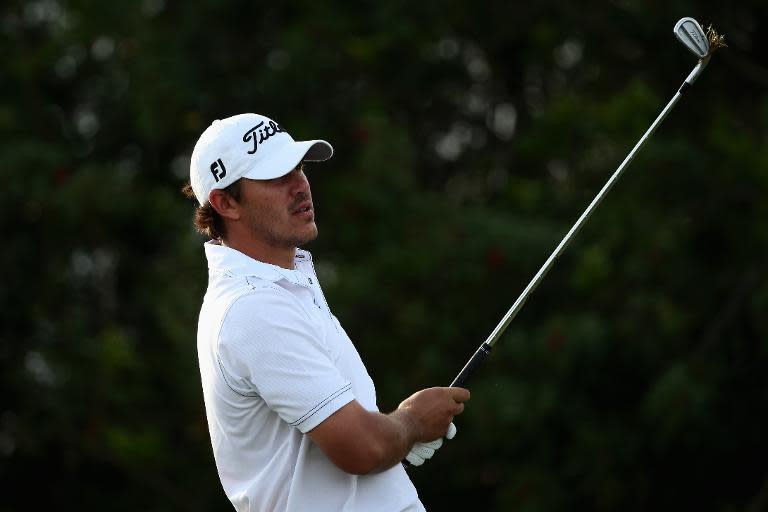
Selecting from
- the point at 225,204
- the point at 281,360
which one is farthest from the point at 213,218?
the point at 281,360

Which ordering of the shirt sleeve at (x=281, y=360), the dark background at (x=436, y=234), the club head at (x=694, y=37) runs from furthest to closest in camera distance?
the dark background at (x=436, y=234) → the club head at (x=694, y=37) → the shirt sleeve at (x=281, y=360)

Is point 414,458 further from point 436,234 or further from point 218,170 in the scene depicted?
point 436,234

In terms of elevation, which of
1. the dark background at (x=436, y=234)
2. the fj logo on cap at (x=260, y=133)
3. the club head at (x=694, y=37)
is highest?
the club head at (x=694, y=37)

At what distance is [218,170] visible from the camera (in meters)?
2.63

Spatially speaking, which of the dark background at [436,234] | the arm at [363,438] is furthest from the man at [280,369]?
the dark background at [436,234]

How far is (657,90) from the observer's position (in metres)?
7.38

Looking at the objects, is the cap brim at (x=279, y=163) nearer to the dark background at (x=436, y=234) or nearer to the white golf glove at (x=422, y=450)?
the white golf glove at (x=422, y=450)

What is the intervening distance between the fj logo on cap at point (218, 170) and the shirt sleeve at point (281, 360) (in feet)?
0.93

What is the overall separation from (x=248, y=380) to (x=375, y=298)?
4.72m

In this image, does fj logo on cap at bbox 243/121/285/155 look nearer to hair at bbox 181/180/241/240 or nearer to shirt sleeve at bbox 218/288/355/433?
hair at bbox 181/180/241/240

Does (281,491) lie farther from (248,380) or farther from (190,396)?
(190,396)

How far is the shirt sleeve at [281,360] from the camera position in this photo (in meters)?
2.36

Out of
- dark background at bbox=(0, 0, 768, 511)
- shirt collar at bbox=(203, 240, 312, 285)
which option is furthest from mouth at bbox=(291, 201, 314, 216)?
dark background at bbox=(0, 0, 768, 511)

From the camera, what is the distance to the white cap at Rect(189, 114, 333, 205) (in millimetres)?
2611
